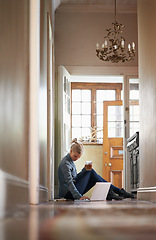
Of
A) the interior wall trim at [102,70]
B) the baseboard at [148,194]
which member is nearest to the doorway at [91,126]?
the interior wall trim at [102,70]

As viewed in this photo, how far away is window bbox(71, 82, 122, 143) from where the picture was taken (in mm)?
10255

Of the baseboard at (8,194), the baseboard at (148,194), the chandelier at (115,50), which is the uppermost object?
the chandelier at (115,50)

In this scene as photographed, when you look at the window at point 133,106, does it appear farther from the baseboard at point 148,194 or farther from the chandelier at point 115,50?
the baseboard at point 148,194

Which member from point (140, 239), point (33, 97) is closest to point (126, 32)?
point (33, 97)

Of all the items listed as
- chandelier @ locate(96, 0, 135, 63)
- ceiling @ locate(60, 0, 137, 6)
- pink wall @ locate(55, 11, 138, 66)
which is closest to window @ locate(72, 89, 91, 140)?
pink wall @ locate(55, 11, 138, 66)

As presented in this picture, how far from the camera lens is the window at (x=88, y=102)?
10.3 metres

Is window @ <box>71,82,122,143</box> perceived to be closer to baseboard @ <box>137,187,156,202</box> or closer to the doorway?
the doorway

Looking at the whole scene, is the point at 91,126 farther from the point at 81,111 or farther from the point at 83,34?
the point at 83,34

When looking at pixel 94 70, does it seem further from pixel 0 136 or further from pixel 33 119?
pixel 0 136

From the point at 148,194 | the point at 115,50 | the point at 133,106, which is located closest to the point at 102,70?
the point at 133,106

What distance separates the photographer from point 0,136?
1.25 m

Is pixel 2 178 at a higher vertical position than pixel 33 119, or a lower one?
lower

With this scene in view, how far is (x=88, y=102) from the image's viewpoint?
10.4 m

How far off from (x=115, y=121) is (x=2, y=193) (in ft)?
27.6
